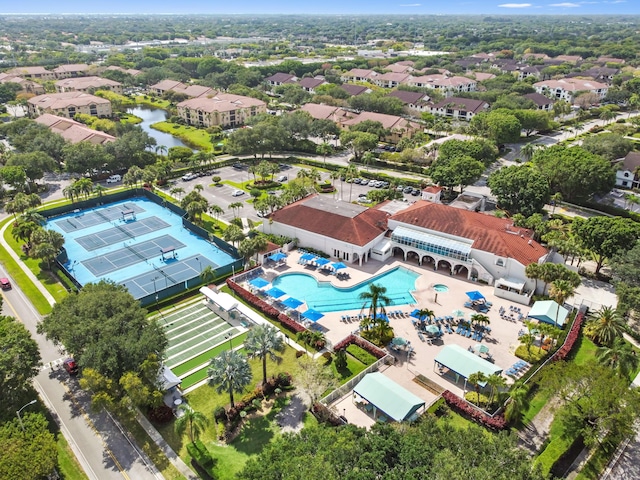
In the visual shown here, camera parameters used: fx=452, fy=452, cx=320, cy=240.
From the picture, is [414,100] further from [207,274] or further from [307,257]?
[207,274]

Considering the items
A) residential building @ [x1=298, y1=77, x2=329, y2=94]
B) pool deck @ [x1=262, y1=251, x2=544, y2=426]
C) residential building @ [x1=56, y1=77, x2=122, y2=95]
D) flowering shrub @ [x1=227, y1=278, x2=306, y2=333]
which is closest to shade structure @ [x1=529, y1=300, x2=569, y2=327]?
pool deck @ [x1=262, y1=251, x2=544, y2=426]

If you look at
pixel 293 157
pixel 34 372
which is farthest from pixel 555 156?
pixel 34 372

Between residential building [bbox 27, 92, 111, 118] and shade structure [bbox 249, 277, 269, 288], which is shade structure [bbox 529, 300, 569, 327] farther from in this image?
residential building [bbox 27, 92, 111, 118]

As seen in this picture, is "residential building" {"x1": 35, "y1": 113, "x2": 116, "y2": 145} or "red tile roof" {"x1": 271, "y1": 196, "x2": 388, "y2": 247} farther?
"residential building" {"x1": 35, "y1": 113, "x2": 116, "y2": 145}

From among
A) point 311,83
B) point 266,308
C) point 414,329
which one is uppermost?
point 311,83

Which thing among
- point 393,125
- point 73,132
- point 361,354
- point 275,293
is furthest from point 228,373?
point 393,125

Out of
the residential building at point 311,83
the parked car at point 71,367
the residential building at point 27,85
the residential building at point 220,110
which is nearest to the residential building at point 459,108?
the residential building at point 311,83

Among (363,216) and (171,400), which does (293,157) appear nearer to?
(363,216)
